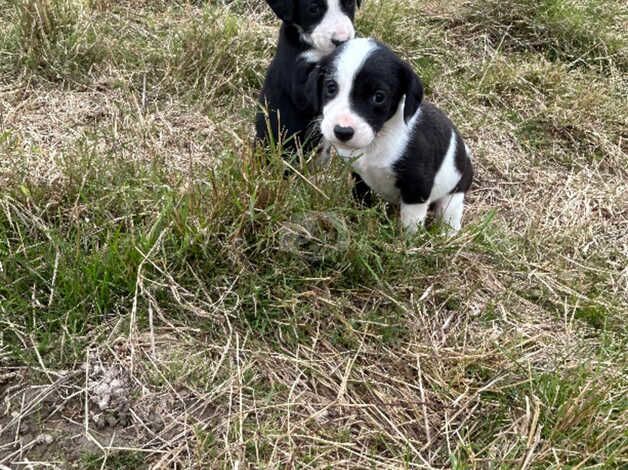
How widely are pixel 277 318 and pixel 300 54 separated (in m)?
1.48

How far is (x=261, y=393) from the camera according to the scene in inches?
91.0

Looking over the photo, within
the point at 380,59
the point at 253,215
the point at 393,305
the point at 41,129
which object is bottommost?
the point at 41,129

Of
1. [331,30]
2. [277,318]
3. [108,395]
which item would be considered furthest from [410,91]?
[108,395]

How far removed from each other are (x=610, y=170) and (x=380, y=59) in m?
2.12

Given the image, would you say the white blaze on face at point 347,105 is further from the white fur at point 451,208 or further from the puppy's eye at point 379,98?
the white fur at point 451,208

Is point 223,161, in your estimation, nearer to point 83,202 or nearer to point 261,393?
point 83,202

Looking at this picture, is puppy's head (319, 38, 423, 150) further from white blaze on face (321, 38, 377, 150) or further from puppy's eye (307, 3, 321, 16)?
puppy's eye (307, 3, 321, 16)

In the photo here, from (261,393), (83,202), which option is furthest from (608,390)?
(83,202)

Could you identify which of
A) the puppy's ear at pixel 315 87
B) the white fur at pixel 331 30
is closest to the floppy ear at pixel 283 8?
the white fur at pixel 331 30

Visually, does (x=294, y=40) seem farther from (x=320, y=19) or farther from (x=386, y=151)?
(x=386, y=151)

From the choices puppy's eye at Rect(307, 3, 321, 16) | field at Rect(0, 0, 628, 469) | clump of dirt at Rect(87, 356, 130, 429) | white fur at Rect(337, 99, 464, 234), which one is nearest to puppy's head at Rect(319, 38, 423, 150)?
white fur at Rect(337, 99, 464, 234)

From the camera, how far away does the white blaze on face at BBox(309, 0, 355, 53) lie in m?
3.28

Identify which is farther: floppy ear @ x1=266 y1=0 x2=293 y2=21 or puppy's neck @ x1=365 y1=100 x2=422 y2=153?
floppy ear @ x1=266 y1=0 x2=293 y2=21

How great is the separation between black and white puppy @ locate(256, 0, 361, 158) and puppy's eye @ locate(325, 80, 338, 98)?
0.29 m
